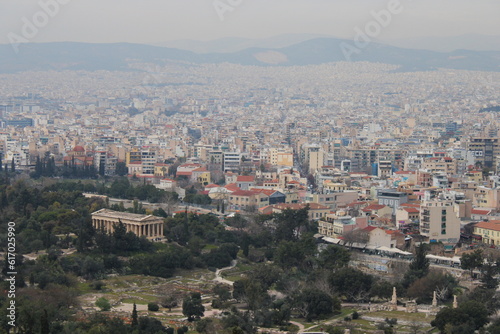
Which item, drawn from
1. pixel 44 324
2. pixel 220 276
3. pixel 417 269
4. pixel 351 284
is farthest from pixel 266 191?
pixel 44 324

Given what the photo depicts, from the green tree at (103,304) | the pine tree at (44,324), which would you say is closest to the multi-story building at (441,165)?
the green tree at (103,304)

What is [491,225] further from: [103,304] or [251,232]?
[103,304]

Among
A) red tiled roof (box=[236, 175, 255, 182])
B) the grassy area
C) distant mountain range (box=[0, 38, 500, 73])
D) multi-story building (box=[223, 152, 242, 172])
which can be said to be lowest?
the grassy area

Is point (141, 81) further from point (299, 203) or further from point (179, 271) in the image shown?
point (179, 271)

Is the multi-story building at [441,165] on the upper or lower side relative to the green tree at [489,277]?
upper

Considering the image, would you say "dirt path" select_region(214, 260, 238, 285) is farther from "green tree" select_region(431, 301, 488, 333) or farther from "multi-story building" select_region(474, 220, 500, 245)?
"multi-story building" select_region(474, 220, 500, 245)

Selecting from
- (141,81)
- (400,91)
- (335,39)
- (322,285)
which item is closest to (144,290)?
(322,285)

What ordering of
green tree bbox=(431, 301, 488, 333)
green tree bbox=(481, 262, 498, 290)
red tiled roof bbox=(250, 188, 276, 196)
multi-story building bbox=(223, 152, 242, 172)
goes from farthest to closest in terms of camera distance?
1. multi-story building bbox=(223, 152, 242, 172)
2. red tiled roof bbox=(250, 188, 276, 196)
3. green tree bbox=(481, 262, 498, 290)
4. green tree bbox=(431, 301, 488, 333)

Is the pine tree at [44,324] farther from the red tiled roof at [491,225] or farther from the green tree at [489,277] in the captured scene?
the red tiled roof at [491,225]

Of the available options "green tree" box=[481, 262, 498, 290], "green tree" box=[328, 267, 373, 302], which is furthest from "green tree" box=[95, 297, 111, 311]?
"green tree" box=[481, 262, 498, 290]
